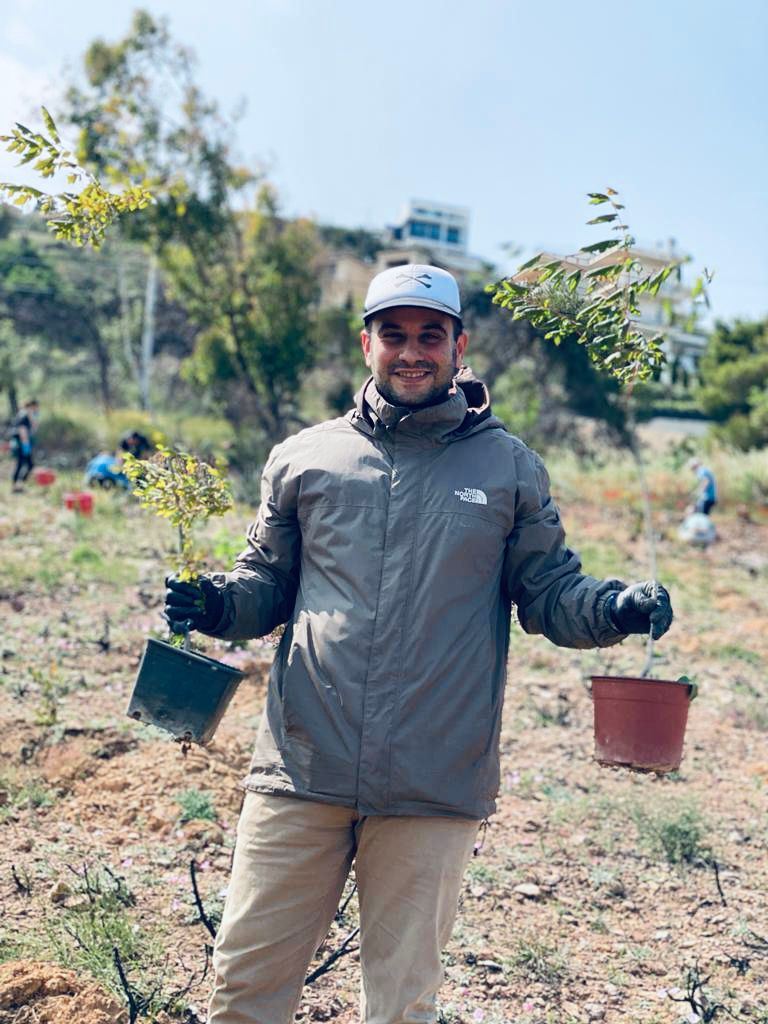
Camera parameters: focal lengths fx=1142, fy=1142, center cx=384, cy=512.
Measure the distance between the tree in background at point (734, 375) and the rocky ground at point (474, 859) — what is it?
2118 cm

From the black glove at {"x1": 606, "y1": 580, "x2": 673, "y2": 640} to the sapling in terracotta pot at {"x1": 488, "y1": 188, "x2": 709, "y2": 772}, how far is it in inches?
13.4

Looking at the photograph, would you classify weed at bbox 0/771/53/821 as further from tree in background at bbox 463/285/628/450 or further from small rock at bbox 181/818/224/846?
tree in background at bbox 463/285/628/450

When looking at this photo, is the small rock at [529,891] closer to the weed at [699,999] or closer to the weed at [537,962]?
the weed at [537,962]

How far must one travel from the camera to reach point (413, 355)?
2699mm

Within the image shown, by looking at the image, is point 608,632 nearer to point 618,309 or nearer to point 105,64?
point 618,309

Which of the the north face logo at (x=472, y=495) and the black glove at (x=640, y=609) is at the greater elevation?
the the north face logo at (x=472, y=495)

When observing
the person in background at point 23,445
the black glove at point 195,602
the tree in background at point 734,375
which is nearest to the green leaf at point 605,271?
the black glove at point 195,602

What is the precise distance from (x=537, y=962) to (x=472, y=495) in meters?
1.93

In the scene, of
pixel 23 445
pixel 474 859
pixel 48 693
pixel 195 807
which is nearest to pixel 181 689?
pixel 195 807

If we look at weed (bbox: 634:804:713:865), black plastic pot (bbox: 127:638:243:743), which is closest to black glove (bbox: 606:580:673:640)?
black plastic pot (bbox: 127:638:243:743)

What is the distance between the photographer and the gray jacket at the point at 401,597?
2.45 metres

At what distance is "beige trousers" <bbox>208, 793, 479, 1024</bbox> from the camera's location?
2418 mm

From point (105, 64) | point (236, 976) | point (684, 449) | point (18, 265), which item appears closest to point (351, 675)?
point (236, 976)

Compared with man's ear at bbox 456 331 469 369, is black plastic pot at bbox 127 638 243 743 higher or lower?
lower
